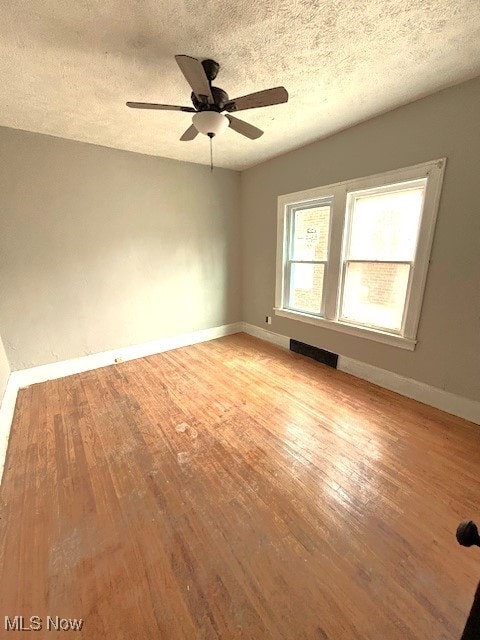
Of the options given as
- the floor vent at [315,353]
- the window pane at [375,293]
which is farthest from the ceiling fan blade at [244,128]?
the floor vent at [315,353]

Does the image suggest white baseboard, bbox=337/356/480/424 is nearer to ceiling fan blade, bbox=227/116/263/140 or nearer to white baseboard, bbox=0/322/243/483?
white baseboard, bbox=0/322/243/483

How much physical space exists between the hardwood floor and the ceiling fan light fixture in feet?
7.31

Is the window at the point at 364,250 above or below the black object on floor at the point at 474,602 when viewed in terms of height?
above

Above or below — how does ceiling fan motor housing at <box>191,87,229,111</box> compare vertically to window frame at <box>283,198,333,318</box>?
above

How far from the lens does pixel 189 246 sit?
3707 millimetres

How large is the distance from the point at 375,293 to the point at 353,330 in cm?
47

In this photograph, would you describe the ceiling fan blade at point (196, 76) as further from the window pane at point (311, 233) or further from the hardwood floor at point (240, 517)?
the hardwood floor at point (240, 517)

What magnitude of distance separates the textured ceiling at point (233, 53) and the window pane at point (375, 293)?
1409 millimetres

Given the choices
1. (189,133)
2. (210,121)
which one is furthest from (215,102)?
(189,133)

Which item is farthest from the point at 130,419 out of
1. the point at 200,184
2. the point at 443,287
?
the point at 200,184

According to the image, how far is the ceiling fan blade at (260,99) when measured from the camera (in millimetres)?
1479

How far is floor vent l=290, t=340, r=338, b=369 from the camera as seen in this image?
10.2 feet

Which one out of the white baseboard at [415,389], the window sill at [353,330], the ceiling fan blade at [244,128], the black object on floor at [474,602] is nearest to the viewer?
the black object on floor at [474,602]

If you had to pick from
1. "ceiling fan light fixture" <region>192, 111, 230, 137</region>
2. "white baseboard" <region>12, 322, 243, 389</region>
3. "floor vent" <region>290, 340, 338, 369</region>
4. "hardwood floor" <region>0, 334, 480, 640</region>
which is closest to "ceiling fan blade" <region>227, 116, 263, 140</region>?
"ceiling fan light fixture" <region>192, 111, 230, 137</region>
